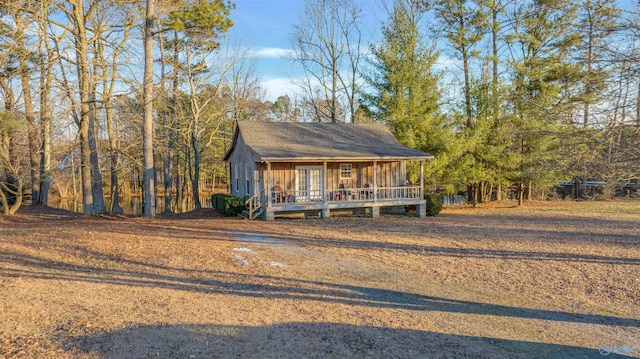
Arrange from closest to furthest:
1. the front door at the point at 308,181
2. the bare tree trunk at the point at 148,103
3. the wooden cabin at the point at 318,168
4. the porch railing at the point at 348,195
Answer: the bare tree trunk at the point at 148,103
the wooden cabin at the point at 318,168
the porch railing at the point at 348,195
the front door at the point at 308,181

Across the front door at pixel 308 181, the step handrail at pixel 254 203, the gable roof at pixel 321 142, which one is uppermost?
the gable roof at pixel 321 142

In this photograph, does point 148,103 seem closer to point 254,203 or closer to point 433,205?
point 254,203

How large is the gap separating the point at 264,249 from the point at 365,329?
546cm

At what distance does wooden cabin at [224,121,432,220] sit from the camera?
1703 cm

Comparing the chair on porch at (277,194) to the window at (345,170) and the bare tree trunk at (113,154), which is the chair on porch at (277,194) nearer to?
the window at (345,170)

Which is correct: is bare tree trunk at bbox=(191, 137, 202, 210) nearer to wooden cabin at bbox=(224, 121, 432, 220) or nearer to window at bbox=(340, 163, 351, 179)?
wooden cabin at bbox=(224, 121, 432, 220)

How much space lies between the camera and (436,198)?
62.9ft

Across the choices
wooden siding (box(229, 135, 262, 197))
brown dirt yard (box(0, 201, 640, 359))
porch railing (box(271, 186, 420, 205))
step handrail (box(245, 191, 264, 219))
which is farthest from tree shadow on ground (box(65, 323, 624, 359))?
wooden siding (box(229, 135, 262, 197))

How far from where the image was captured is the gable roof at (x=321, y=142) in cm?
1698

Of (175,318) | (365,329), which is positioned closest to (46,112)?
(175,318)

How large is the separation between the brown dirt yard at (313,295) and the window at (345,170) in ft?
A: 24.4

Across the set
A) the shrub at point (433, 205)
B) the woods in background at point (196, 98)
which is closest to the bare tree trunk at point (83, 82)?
the woods in background at point (196, 98)

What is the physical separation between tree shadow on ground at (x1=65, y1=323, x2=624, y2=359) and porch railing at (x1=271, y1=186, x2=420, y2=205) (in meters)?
12.0

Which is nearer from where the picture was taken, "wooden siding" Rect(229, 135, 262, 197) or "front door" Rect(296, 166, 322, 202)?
"wooden siding" Rect(229, 135, 262, 197)
